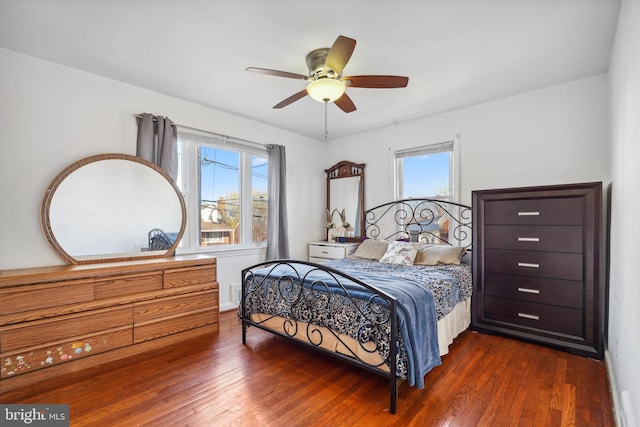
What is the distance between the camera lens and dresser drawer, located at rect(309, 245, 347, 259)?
179 inches

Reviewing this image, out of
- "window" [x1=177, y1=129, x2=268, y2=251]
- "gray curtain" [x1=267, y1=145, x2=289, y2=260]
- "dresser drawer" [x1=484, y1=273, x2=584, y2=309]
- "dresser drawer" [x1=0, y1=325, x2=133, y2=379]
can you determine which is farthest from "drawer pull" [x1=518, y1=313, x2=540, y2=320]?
"dresser drawer" [x1=0, y1=325, x2=133, y2=379]

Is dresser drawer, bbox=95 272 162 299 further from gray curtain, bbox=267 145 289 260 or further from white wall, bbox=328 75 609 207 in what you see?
white wall, bbox=328 75 609 207

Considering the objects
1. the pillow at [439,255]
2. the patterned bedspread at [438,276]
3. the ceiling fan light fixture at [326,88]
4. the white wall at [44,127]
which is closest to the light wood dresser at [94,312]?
the white wall at [44,127]

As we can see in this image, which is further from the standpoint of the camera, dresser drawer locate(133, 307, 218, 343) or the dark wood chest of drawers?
dresser drawer locate(133, 307, 218, 343)

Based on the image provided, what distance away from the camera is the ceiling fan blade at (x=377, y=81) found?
90.8 inches

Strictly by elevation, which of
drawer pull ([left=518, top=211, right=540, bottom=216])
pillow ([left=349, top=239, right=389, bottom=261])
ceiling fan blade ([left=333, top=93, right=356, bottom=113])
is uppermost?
ceiling fan blade ([left=333, top=93, right=356, bottom=113])

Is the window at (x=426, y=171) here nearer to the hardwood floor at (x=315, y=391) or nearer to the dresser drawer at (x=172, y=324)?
the hardwood floor at (x=315, y=391)

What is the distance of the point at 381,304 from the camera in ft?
6.59

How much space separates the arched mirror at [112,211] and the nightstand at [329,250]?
2103mm

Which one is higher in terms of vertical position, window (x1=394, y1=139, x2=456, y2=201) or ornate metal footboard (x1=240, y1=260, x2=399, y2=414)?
window (x1=394, y1=139, x2=456, y2=201)

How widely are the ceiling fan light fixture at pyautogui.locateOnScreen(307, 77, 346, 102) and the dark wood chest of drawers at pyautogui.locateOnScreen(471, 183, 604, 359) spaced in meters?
1.85

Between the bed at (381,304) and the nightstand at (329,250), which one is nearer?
the bed at (381,304)

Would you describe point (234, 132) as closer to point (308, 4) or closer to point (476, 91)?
point (308, 4)

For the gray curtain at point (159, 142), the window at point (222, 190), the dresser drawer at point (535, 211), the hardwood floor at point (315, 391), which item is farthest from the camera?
the window at point (222, 190)
